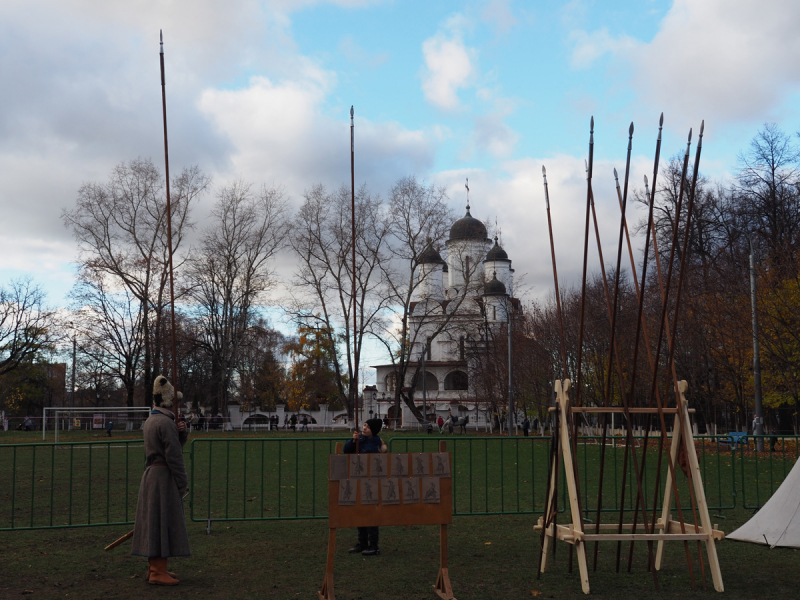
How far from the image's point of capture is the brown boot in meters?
6.94

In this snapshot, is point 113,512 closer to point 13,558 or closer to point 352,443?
point 13,558

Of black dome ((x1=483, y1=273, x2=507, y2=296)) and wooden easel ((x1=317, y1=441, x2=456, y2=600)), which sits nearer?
wooden easel ((x1=317, y1=441, x2=456, y2=600))

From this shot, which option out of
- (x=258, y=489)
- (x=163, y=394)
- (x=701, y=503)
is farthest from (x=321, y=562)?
(x=258, y=489)

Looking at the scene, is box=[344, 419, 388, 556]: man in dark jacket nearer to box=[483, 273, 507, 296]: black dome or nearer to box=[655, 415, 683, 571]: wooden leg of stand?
box=[655, 415, 683, 571]: wooden leg of stand

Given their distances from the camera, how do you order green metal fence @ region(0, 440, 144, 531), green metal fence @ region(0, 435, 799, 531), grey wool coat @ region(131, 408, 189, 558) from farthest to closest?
Answer: 1. green metal fence @ region(0, 435, 799, 531)
2. green metal fence @ region(0, 440, 144, 531)
3. grey wool coat @ region(131, 408, 189, 558)

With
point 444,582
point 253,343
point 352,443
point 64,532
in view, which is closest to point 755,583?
point 444,582

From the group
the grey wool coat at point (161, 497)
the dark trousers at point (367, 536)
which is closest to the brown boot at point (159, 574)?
the grey wool coat at point (161, 497)

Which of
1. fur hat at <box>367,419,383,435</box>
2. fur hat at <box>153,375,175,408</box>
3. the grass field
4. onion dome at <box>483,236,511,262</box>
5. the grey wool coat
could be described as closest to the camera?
the grass field

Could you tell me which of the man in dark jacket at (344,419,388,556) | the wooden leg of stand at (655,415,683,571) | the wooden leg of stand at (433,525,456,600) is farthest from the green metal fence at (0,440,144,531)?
the wooden leg of stand at (655,415,683,571)

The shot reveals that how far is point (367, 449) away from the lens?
8.67 meters

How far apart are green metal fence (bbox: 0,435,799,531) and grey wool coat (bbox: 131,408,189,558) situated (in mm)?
2314

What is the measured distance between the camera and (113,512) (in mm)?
11406

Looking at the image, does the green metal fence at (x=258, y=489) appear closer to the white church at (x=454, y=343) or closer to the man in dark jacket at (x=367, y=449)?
the man in dark jacket at (x=367, y=449)

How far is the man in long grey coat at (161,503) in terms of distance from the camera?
6.91 meters
